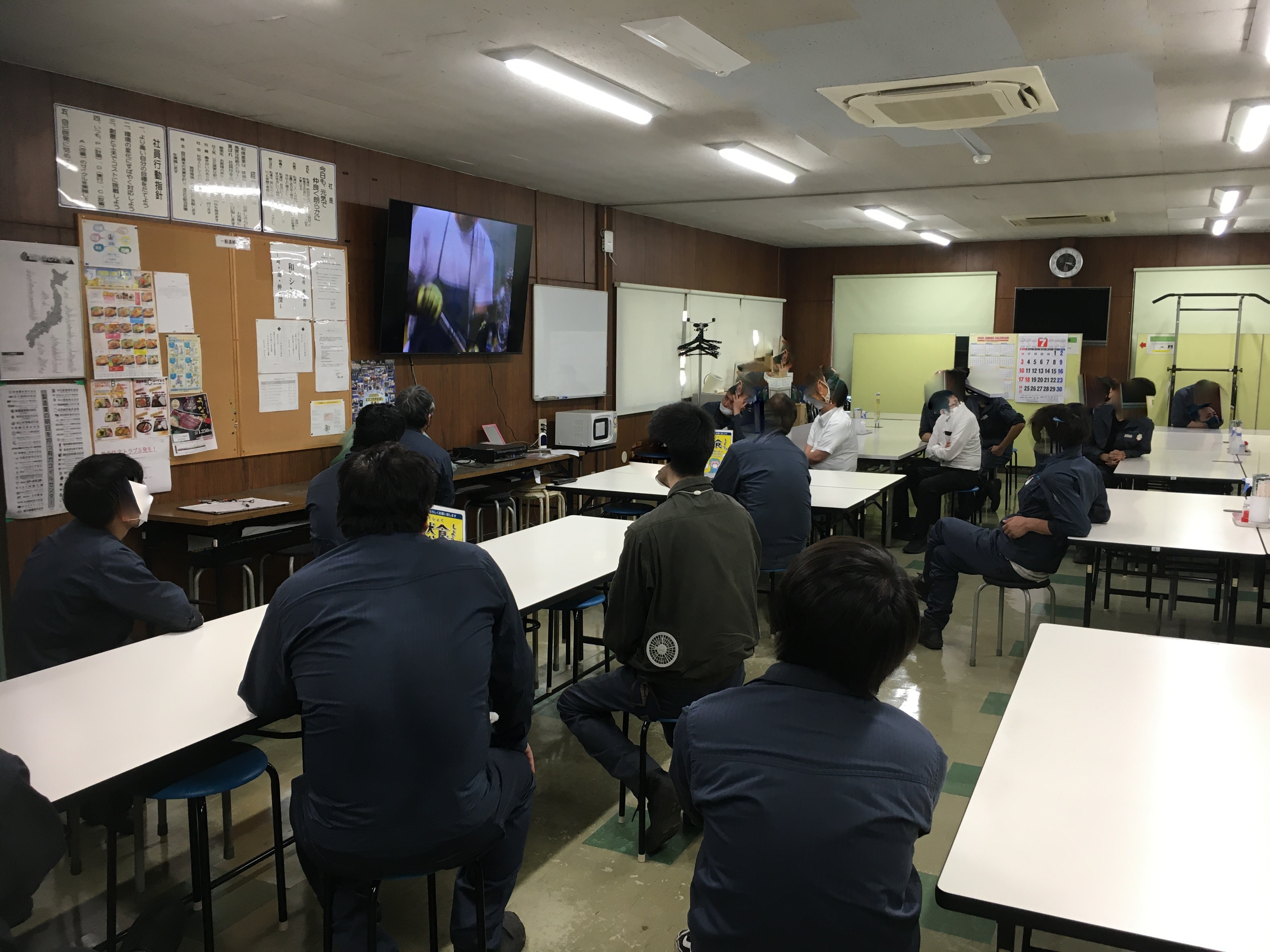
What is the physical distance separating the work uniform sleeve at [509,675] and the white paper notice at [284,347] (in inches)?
136

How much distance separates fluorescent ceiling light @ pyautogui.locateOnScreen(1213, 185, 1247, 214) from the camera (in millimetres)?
7023

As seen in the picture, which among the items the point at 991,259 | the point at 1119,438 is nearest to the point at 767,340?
the point at 991,259

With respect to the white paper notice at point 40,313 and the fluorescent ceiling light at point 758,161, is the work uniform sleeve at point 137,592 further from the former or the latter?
the fluorescent ceiling light at point 758,161

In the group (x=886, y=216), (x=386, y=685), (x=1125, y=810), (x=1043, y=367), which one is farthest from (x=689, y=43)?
(x=1043, y=367)

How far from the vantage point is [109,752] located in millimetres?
1906

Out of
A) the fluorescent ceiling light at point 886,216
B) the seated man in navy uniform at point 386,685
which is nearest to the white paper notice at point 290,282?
the seated man in navy uniform at point 386,685

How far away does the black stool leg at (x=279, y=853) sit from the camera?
2.41m

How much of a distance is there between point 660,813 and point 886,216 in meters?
7.02

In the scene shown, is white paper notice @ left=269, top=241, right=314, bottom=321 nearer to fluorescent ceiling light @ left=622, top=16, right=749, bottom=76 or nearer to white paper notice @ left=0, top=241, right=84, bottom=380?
white paper notice @ left=0, top=241, right=84, bottom=380

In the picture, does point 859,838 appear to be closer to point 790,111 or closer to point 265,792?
point 265,792

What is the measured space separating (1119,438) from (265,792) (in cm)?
611

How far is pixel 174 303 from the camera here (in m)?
4.54

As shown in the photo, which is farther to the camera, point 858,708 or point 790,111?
point 790,111

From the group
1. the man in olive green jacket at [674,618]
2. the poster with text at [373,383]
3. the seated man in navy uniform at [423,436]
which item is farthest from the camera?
the poster with text at [373,383]
